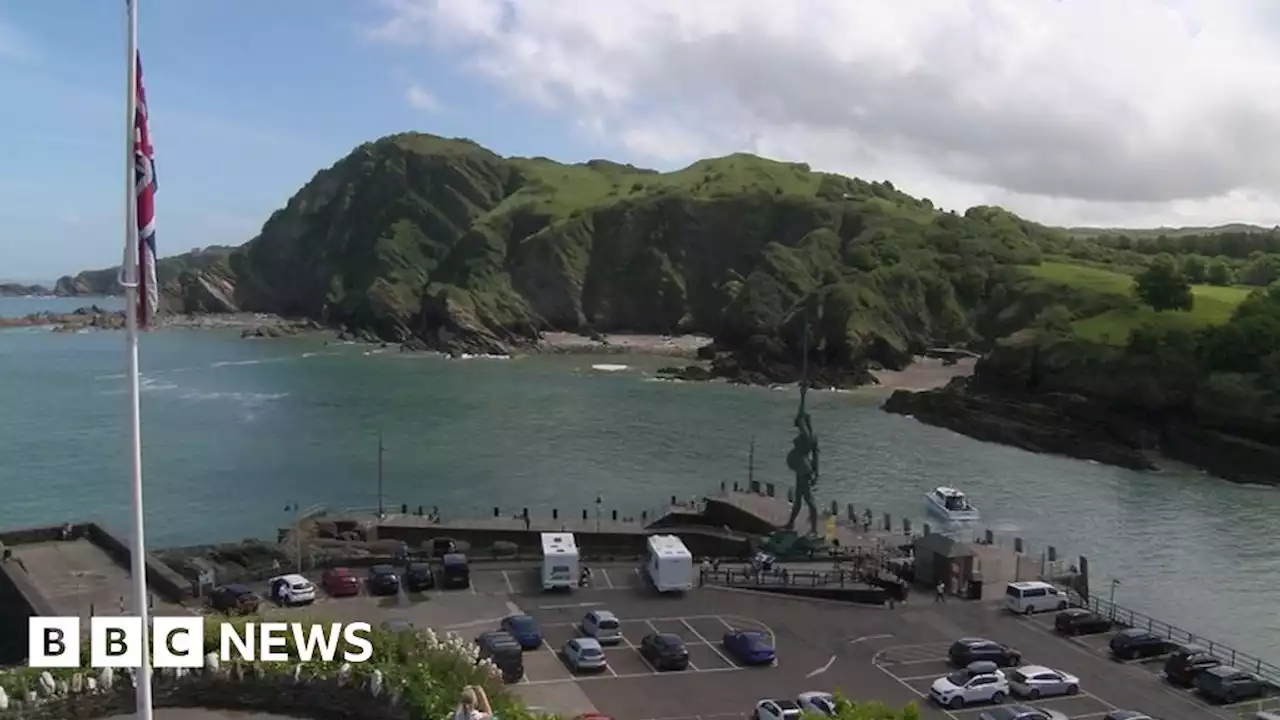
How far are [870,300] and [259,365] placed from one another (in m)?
72.7

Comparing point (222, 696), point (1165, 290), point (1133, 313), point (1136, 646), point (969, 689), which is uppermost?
point (1165, 290)

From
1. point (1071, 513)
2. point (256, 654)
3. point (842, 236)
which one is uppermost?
point (842, 236)

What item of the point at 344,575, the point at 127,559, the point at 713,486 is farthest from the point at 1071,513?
the point at 127,559

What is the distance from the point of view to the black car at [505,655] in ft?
83.3

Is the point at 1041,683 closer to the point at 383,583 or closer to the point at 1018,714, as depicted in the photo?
the point at 1018,714

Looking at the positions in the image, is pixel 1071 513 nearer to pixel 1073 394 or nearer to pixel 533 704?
pixel 1073 394

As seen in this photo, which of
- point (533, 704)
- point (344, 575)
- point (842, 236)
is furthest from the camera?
point (842, 236)

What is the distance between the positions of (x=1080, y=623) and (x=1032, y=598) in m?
2.11

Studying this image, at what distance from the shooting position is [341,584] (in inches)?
1278

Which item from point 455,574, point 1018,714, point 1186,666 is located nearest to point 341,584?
point 455,574

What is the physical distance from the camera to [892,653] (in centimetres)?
2944

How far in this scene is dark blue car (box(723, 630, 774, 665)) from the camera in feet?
91.4

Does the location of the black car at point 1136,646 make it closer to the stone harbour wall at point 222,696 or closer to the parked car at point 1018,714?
the parked car at point 1018,714

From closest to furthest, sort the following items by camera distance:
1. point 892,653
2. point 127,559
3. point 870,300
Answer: point 892,653 < point 127,559 < point 870,300
